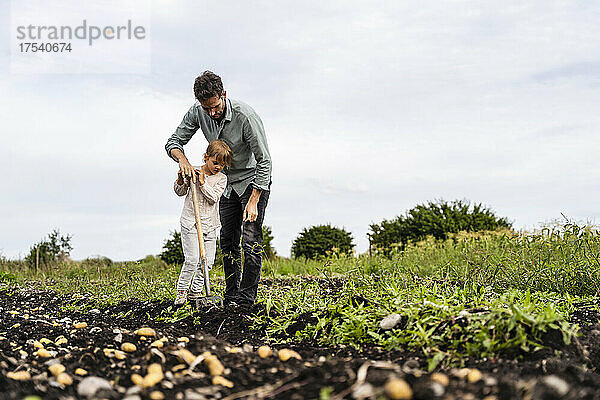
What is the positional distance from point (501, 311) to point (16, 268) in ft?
39.6

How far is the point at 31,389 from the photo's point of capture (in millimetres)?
2531

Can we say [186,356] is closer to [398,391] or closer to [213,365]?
[213,365]

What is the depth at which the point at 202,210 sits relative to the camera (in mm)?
5805

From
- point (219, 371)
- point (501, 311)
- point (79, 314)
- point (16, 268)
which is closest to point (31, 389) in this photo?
point (219, 371)

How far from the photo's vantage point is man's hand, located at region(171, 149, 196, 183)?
218 inches

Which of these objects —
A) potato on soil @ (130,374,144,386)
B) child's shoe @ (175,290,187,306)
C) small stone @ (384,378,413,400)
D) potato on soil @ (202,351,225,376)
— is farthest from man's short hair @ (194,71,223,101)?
small stone @ (384,378,413,400)

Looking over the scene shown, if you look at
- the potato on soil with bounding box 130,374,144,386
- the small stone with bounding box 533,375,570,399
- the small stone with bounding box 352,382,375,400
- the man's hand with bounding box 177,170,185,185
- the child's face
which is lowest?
the small stone with bounding box 533,375,570,399

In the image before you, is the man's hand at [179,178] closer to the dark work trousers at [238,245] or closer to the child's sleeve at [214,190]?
the child's sleeve at [214,190]

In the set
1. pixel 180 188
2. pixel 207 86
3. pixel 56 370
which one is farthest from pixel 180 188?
pixel 56 370

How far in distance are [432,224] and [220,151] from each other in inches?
366

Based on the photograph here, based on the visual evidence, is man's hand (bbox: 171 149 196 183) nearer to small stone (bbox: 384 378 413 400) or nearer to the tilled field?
the tilled field

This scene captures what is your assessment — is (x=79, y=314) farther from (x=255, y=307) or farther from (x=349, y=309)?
(x=349, y=309)

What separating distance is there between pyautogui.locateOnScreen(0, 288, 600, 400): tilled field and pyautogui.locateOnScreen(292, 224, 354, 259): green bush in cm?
938

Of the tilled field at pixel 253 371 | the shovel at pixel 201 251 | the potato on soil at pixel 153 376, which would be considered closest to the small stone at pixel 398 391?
the tilled field at pixel 253 371
